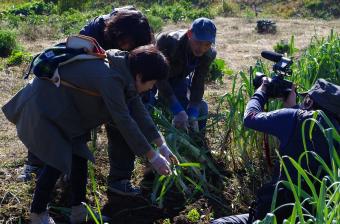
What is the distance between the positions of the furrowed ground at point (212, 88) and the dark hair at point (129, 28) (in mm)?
946

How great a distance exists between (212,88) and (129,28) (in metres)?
2.83

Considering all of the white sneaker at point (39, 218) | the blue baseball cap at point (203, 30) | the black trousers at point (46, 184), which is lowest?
the white sneaker at point (39, 218)

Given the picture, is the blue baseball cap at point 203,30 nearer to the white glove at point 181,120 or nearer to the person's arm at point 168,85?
the person's arm at point 168,85

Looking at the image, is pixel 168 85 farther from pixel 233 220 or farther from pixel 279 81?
pixel 233 220

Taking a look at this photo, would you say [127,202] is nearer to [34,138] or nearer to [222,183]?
[222,183]

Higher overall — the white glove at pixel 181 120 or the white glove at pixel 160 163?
the white glove at pixel 160 163

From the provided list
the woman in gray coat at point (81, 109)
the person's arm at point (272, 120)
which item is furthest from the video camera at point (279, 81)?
the woman in gray coat at point (81, 109)

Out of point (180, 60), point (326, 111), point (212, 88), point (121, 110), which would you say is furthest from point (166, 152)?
point (212, 88)

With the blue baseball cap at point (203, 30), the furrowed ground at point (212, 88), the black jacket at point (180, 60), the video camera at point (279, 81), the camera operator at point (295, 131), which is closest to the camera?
the camera operator at point (295, 131)

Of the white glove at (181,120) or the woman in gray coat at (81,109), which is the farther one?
the white glove at (181,120)

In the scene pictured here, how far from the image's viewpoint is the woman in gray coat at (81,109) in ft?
8.30

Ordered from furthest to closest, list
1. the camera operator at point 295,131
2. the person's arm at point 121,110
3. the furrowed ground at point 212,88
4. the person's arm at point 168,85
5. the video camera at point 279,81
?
the person's arm at point 168,85 → the furrowed ground at point 212,88 → the video camera at point 279,81 → the person's arm at point 121,110 → the camera operator at point 295,131

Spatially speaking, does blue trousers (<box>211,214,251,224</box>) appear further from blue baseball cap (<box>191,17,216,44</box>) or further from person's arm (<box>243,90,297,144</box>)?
blue baseball cap (<box>191,17,216,44</box>)

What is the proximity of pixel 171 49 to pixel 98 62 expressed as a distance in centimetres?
102
